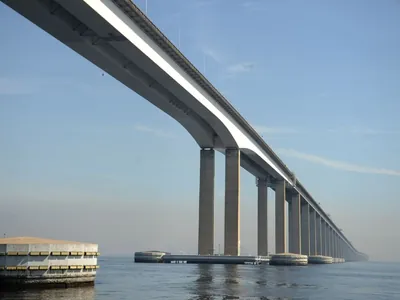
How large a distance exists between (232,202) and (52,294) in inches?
3083

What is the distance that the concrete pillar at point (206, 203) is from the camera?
10925 cm

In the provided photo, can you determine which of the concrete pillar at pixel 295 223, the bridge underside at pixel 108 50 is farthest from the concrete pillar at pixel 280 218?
the bridge underside at pixel 108 50

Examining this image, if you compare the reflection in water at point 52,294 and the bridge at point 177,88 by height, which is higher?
Answer: the bridge at point 177,88

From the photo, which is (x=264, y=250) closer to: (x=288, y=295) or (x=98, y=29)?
(x=98, y=29)

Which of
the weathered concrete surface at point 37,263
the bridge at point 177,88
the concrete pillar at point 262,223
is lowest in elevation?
the weathered concrete surface at point 37,263

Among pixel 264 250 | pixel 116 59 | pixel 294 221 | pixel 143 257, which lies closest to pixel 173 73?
pixel 116 59

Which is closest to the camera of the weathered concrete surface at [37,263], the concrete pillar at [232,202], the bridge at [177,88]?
the weathered concrete surface at [37,263]

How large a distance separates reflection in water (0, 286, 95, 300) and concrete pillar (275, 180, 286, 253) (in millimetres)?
120221

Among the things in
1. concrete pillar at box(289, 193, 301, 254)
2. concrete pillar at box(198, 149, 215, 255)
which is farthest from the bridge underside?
concrete pillar at box(289, 193, 301, 254)

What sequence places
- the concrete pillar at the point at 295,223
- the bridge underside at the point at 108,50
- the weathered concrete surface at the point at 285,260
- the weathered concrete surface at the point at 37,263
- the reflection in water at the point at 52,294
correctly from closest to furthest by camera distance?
the reflection in water at the point at 52,294
the weathered concrete surface at the point at 37,263
the bridge underside at the point at 108,50
the weathered concrete surface at the point at 285,260
the concrete pillar at the point at 295,223

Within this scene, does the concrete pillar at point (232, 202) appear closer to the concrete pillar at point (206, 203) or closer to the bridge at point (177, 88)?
the bridge at point (177, 88)

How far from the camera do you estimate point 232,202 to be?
359 ft

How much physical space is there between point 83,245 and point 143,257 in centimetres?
8289

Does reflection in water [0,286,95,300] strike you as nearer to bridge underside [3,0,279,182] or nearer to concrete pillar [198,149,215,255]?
bridge underside [3,0,279,182]
